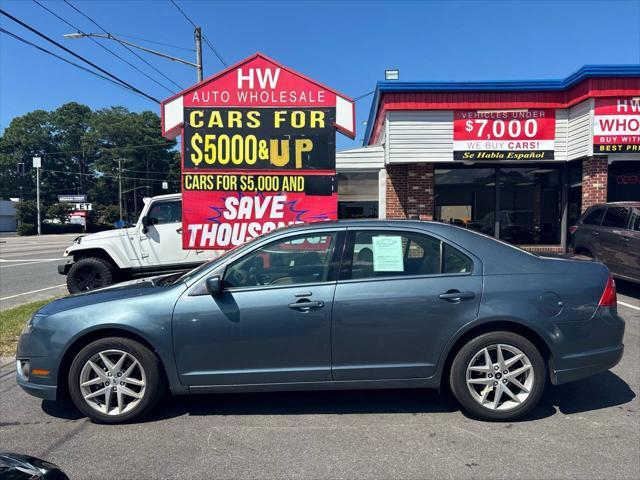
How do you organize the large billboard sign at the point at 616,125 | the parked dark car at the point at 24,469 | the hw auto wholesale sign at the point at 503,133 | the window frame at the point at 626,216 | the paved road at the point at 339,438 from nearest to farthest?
the parked dark car at the point at 24,469, the paved road at the point at 339,438, the window frame at the point at 626,216, the large billboard sign at the point at 616,125, the hw auto wholesale sign at the point at 503,133

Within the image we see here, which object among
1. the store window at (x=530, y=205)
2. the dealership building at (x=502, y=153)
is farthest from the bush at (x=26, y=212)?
the store window at (x=530, y=205)

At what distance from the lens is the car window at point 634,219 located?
321 inches

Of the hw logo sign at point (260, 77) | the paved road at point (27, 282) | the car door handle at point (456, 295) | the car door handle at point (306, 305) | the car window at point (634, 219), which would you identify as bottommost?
the paved road at point (27, 282)

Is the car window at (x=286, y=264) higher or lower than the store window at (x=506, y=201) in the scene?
lower

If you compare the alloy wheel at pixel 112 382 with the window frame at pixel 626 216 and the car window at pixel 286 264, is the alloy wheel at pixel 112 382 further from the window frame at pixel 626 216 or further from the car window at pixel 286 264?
the window frame at pixel 626 216

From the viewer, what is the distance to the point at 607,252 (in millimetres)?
8711

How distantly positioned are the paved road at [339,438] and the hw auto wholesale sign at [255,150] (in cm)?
340

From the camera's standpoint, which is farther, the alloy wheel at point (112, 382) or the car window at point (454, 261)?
the car window at point (454, 261)

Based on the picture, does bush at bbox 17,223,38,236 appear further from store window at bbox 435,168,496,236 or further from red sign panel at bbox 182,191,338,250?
red sign panel at bbox 182,191,338,250

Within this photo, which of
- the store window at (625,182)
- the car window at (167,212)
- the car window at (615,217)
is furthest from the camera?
the store window at (625,182)

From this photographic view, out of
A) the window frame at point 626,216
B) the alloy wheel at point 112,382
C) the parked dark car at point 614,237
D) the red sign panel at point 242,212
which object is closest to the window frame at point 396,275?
the alloy wheel at point 112,382

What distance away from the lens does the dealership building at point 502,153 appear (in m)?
11.4

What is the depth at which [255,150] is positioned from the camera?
6980 millimetres

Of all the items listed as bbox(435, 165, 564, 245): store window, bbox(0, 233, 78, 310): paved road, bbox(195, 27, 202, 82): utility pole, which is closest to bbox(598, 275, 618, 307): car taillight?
bbox(0, 233, 78, 310): paved road
